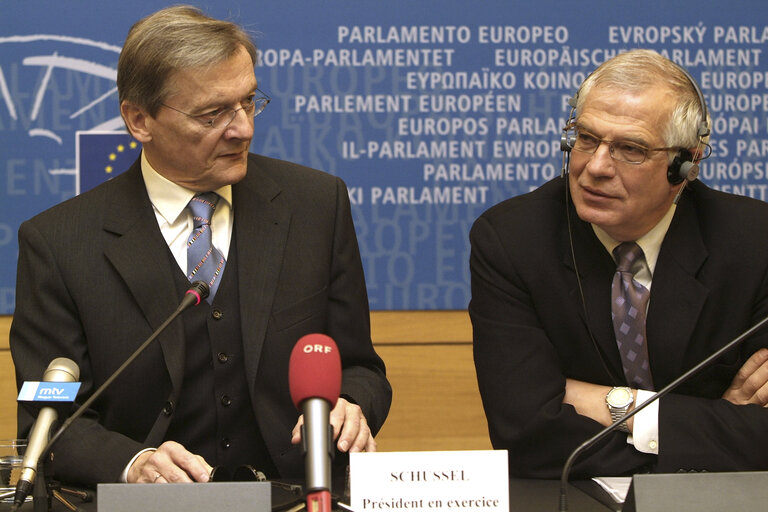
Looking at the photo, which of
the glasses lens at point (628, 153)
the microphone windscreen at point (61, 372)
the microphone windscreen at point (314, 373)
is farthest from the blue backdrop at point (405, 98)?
the microphone windscreen at point (314, 373)

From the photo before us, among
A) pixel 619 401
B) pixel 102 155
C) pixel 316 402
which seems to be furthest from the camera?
pixel 102 155

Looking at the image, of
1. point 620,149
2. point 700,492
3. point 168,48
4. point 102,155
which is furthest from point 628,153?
point 102,155

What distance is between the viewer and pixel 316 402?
1227 millimetres

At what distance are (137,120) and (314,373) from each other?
1284 mm

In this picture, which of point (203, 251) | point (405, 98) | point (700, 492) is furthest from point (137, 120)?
point (700, 492)

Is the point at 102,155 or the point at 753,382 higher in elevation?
the point at 102,155

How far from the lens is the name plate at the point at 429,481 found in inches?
61.4

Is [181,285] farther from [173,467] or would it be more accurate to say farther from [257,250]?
[173,467]

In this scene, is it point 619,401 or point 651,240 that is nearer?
point 619,401

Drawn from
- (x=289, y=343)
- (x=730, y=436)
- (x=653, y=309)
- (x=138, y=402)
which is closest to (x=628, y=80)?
(x=653, y=309)

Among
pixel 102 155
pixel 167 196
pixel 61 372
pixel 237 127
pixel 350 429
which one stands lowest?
pixel 350 429

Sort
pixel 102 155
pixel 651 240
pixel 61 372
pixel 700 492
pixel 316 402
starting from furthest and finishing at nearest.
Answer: pixel 102 155
pixel 651 240
pixel 61 372
pixel 700 492
pixel 316 402

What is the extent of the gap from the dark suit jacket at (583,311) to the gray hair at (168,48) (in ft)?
2.60

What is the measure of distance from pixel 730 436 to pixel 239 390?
3.61ft
